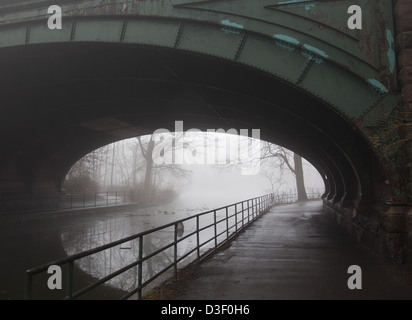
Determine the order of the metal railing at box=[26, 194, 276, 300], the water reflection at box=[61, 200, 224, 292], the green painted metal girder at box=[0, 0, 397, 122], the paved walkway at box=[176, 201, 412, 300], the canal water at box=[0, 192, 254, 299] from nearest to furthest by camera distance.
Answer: the metal railing at box=[26, 194, 276, 300], the paved walkway at box=[176, 201, 412, 300], the canal water at box=[0, 192, 254, 299], the green painted metal girder at box=[0, 0, 397, 122], the water reflection at box=[61, 200, 224, 292]

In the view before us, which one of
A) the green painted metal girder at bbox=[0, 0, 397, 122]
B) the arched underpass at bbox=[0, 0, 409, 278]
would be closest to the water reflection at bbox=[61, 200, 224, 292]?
the arched underpass at bbox=[0, 0, 409, 278]

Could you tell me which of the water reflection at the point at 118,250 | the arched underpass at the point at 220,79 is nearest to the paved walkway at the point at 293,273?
the arched underpass at the point at 220,79

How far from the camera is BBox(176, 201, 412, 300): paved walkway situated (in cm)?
550

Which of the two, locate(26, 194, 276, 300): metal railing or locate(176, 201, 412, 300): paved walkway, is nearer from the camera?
locate(26, 194, 276, 300): metal railing

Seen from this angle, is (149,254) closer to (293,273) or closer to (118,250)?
(293,273)

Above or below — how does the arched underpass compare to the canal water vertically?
above

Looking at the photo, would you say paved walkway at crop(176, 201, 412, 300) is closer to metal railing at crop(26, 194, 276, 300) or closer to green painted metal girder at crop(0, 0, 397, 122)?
metal railing at crop(26, 194, 276, 300)

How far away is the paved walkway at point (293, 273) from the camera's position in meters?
5.50

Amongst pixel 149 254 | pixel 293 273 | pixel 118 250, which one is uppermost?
pixel 149 254

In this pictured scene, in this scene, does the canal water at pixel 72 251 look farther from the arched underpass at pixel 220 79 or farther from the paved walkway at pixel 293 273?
the arched underpass at pixel 220 79

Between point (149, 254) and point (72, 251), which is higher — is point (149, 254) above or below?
above

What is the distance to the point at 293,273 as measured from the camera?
682cm

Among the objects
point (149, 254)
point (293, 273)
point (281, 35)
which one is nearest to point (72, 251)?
point (149, 254)

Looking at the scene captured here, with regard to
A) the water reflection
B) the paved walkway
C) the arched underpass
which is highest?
the arched underpass
